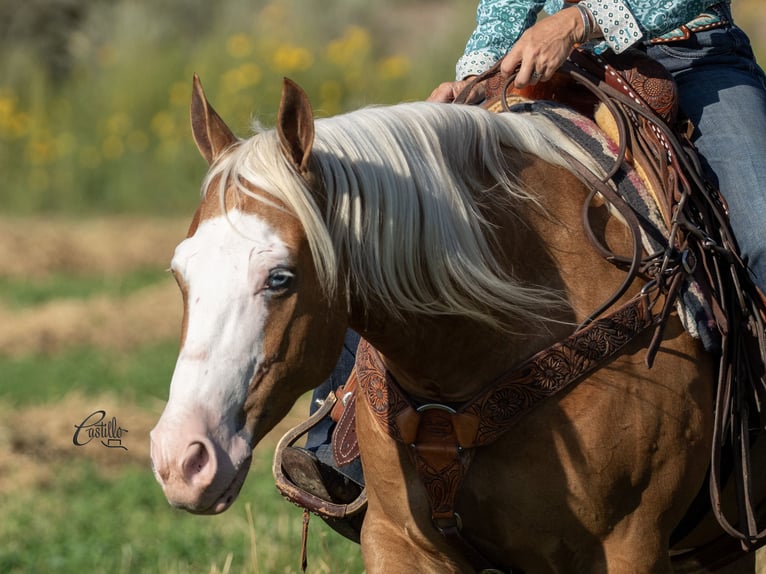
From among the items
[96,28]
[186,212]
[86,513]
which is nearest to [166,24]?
[96,28]

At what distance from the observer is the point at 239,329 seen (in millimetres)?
2270

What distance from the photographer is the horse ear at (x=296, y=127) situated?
2.37 m

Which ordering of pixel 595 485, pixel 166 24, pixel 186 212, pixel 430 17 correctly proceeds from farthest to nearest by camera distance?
pixel 430 17, pixel 166 24, pixel 186 212, pixel 595 485

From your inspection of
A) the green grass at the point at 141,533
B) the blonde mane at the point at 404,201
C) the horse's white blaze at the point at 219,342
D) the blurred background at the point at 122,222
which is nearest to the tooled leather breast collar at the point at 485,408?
the blonde mane at the point at 404,201

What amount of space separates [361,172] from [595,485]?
890mm

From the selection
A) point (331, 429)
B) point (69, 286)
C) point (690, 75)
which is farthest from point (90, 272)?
point (690, 75)

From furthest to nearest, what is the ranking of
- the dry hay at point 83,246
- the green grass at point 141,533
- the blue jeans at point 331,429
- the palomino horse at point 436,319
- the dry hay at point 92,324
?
the dry hay at point 83,246 → the dry hay at point 92,324 → the green grass at point 141,533 → the blue jeans at point 331,429 → the palomino horse at point 436,319

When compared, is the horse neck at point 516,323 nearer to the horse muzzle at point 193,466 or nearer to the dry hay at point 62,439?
the horse muzzle at point 193,466

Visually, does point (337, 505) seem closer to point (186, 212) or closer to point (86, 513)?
point (86, 513)

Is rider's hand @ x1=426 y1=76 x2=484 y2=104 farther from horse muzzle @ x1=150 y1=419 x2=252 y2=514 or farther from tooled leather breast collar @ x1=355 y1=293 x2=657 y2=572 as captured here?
horse muzzle @ x1=150 y1=419 x2=252 y2=514

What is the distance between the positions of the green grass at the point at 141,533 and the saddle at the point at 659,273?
140 cm

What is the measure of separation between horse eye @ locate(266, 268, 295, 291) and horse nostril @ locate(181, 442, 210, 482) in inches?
13.3

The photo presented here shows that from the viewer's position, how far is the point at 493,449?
270cm

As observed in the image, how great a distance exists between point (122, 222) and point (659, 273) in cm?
1267
